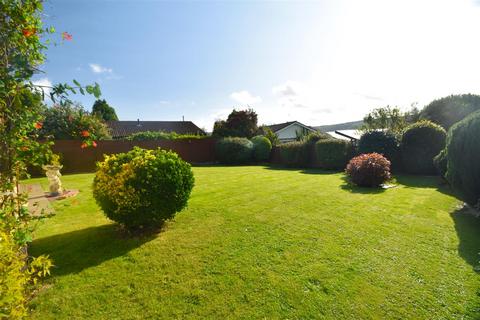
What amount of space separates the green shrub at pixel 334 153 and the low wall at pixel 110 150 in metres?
9.47

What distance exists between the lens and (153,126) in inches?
1540

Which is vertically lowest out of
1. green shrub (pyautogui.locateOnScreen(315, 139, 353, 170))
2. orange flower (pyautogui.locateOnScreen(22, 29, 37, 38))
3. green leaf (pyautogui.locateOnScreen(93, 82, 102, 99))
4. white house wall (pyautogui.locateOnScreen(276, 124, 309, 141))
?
green shrub (pyautogui.locateOnScreen(315, 139, 353, 170))

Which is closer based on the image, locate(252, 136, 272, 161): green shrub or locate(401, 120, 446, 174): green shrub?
locate(401, 120, 446, 174): green shrub

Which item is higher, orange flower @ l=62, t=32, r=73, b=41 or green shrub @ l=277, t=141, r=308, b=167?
orange flower @ l=62, t=32, r=73, b=41

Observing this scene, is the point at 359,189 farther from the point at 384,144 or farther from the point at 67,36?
the point at 67,36

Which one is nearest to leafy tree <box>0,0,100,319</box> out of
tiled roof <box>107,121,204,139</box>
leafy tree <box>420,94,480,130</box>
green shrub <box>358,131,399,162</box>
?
green shrub <box>358,131,399,162</box>

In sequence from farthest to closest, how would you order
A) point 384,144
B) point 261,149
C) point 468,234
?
point 261,149 → point 384,144 → point 468,234

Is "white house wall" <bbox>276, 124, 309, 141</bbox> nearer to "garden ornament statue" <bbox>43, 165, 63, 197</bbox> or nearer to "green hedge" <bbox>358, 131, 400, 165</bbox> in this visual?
"green hedge" <bbox>358, 131, 400, 165</bbox>

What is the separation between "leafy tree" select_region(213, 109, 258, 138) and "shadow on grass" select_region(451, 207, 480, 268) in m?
20.4

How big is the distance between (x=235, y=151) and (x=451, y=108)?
16.3 meters

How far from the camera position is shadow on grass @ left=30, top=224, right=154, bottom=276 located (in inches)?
157

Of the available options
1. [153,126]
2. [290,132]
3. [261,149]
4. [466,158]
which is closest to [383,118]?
[290,132]

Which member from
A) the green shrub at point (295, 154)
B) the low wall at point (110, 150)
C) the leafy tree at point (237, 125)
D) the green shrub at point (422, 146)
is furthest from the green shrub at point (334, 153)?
the leafy tree at point (237, 125)

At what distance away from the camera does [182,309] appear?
3.03 m
